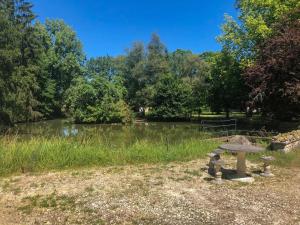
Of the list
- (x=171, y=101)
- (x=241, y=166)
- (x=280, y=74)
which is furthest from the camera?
(x=171, y=101)

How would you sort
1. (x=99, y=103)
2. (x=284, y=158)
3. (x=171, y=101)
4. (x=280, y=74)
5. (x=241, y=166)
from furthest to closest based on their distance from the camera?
(x=171, y=101)
(x=99, y=103)
(x=280, y=74)
(x=284, y=158)
(x=241, y=166)

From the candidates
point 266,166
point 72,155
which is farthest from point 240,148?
point 72,155

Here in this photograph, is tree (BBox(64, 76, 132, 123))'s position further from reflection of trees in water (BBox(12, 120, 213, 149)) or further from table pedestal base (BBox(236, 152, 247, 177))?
table pedestal base (BBox(236, 152, 247, 177))

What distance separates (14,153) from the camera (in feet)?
30.0

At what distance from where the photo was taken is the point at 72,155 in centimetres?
952

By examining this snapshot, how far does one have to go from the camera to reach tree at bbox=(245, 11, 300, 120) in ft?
54.6

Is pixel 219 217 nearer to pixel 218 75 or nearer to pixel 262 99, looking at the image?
pixel 262 99

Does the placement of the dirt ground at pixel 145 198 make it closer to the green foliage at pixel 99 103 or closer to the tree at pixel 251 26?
the tree at pixel 251 26

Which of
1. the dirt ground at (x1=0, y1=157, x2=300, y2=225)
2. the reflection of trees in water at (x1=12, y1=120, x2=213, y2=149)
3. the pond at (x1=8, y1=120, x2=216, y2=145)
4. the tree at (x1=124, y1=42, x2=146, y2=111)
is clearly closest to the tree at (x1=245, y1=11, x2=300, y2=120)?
the pond at (x1=8, y1=120, x2=216, y2=145)

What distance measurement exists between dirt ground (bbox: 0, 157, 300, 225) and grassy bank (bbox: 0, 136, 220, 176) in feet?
2.56

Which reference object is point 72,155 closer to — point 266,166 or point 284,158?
point 266,166

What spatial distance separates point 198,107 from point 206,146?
28.4m

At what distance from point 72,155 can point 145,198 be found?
12.5 feet

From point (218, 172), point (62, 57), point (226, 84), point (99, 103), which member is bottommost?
point (218, 172)
